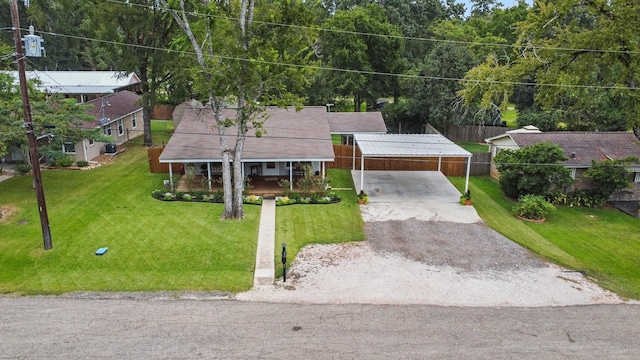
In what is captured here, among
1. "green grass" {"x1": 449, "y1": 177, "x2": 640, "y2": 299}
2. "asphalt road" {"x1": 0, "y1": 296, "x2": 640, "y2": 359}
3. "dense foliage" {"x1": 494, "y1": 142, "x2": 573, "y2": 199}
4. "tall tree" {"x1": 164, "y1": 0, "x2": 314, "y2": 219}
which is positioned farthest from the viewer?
"dense foliage" {"x1": 494, "y1": 142, "x2": 573, "y2": 199}

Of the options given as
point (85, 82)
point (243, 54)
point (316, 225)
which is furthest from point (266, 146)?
point (85, 82)

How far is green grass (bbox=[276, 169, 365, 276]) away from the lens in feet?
56.2

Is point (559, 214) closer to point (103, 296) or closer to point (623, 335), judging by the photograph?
point (623, 335)

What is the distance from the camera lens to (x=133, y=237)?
54.5ft

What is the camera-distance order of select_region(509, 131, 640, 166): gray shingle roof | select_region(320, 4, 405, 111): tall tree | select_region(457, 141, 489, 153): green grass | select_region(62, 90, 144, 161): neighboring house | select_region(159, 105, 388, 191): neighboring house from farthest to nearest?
select_region(320, 4, 405, 111): tall tree, select_region(457, 141, 489, 153): green grass, select_region(62, 90, 144, 161): neighboring house, select_region(509, 131, 640, 166): gray shingle roof, select_region(159, 105, 388, 191): neighboring house

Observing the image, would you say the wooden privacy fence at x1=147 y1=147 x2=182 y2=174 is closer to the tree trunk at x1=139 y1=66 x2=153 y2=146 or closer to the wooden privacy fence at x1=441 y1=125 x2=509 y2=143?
the tree trunk at x1=139 y1=66 x2=153 y2=146

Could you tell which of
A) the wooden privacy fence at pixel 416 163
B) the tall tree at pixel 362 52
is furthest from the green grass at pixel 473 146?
the tall tree at pixel 362 52

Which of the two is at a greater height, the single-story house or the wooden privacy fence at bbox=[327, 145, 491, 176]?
the single-story house

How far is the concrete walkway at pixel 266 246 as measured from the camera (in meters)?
13.9

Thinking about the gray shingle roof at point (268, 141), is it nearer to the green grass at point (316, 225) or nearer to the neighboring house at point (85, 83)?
the green grass at point (316, 225)

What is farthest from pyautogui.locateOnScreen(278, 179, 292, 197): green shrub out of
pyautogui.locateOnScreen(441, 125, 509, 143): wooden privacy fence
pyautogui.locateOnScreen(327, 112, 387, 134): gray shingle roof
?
pyautogui.locateOnScreen(441, 125, 509, 143): wooden privacy fence

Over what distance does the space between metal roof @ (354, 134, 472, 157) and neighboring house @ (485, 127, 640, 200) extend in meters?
4.83

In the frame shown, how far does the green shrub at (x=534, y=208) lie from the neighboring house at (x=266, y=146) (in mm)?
9219

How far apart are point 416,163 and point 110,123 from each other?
20420 mm
